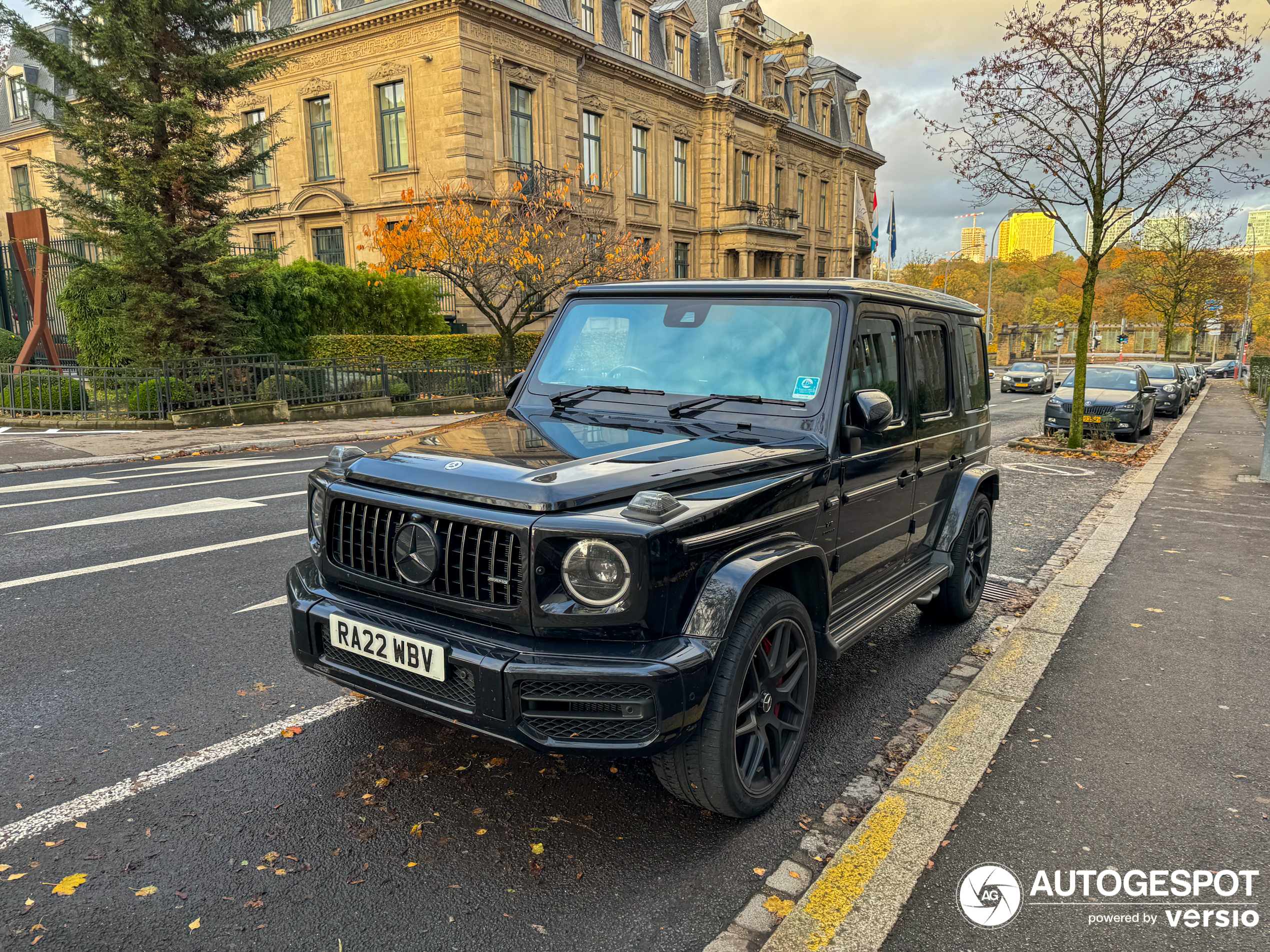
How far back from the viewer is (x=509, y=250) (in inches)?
856

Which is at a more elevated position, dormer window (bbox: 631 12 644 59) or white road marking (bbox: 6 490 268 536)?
dormer window (bbox: 631 12 644 59)

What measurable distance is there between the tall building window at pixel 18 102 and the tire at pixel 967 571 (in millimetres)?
50326

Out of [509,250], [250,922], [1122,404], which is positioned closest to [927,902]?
[250,922]

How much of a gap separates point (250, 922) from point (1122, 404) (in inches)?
731

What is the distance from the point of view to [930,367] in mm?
4801

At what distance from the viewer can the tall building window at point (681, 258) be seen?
3856 centimetres

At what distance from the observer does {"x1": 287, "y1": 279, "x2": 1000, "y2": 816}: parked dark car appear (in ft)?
8.79

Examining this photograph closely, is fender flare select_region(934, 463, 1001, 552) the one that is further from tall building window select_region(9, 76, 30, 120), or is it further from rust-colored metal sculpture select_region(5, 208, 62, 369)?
tall building window select_region(9, 76, 30, 120)

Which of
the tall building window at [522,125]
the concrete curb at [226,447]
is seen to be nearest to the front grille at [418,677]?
the concrete curb at [226,447]

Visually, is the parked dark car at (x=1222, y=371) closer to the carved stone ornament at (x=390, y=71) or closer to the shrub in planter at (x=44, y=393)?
the carved stone ornament at (x=390, y=71)

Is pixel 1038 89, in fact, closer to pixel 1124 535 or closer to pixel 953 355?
pixel 1124 535

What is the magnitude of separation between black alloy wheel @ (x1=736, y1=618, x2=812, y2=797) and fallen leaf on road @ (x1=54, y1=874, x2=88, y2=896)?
2.15 meters

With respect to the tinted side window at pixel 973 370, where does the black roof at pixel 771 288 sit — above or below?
above

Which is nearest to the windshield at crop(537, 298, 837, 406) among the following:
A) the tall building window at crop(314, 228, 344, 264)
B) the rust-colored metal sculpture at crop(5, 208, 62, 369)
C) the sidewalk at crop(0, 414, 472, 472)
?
the sidewalk at crop(0, 414, 472, 472)
